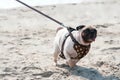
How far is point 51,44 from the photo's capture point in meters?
7.82

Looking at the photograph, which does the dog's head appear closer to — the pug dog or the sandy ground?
the pug dog

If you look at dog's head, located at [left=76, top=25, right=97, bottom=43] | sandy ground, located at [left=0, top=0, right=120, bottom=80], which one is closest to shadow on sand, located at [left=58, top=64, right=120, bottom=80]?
sandy ground, located at [left=0, top=0, right=120, bottom=80]

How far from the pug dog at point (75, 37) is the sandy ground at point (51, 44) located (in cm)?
23

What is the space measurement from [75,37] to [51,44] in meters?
1.96

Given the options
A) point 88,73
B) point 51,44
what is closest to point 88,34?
point 88,73

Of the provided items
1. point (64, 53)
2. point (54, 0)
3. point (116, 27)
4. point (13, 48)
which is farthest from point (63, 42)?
point (54, 0)

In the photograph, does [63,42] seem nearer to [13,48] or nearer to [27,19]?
[13,48]

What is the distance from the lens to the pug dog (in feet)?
18.7

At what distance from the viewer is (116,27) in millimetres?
9016

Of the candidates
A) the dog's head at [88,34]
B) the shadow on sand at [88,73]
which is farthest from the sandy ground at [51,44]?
the dog's head at [88,34]

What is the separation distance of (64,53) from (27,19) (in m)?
3.91

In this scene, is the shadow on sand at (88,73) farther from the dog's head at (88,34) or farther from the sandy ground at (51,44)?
the dog's head at (88,34)

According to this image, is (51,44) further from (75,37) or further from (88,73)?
(75,37)

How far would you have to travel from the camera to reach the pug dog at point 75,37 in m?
5.71
